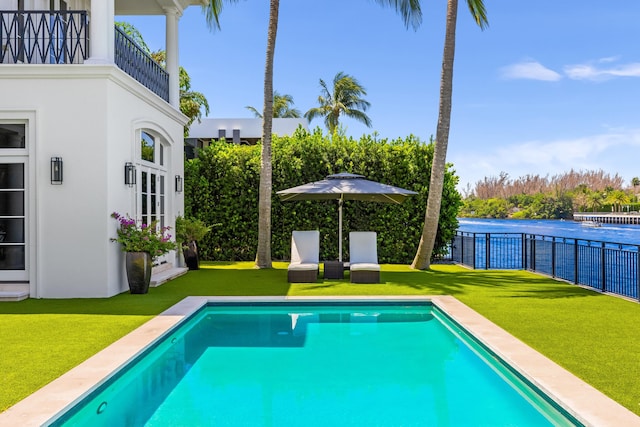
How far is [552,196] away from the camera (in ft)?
238

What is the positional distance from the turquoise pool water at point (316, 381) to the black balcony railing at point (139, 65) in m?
5.97

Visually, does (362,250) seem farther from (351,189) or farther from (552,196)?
(552,196)

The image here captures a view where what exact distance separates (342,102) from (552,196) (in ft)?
155

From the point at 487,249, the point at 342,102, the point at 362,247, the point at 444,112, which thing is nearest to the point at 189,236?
the point at 362,247

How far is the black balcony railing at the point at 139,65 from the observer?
1057 cm

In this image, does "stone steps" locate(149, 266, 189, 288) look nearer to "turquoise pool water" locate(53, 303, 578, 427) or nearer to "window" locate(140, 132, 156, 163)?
"window" locate(140, 132, 156, 163)

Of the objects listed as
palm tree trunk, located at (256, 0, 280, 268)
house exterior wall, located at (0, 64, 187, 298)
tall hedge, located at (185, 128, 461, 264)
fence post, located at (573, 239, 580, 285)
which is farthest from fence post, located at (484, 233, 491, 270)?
house exterior wall, located at (0, 64, 187, 298)

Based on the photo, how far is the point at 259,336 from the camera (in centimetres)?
715

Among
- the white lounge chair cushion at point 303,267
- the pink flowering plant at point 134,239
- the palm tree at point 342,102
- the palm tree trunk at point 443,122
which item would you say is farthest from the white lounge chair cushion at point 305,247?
the palm tree at point 342,102

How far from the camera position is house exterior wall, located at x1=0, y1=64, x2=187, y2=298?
362 inches

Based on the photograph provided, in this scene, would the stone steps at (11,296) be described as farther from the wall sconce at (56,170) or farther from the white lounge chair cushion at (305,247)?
the white lounge chair cushion at (305,247)

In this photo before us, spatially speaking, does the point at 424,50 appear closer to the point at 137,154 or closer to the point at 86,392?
the point at 137,154

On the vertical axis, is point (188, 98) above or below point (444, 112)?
above

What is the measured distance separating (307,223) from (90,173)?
7245mm
